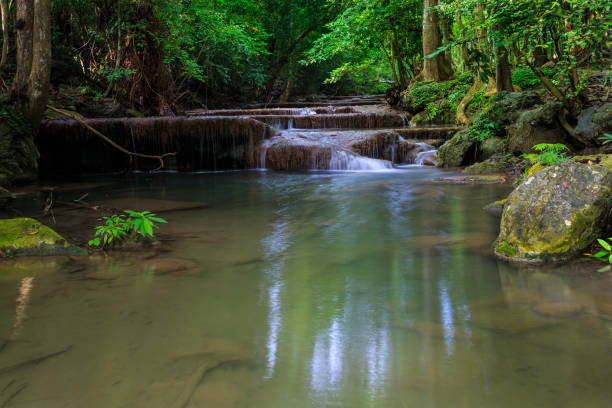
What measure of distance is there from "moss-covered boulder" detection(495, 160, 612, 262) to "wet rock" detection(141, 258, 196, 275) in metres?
2.50

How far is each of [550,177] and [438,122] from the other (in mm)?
11962

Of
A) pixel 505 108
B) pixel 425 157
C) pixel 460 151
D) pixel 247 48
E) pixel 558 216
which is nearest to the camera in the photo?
pixel 558 216

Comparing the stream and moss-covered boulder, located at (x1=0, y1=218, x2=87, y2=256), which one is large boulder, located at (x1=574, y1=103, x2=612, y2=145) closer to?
the stream

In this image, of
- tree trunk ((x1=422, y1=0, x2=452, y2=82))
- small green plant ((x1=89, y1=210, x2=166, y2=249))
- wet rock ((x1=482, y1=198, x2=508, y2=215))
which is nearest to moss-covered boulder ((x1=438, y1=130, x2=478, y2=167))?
wet rock ((x1=482, y1=198, x2=508, y2=215))

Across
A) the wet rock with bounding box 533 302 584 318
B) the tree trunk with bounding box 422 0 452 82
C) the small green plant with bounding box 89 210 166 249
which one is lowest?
the wet rock with bounding box 533 302 584 318

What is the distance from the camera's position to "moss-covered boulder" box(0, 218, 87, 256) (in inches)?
142

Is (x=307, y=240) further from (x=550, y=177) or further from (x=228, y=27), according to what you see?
(x=228, y=27)

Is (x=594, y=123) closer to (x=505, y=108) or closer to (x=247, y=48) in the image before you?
(x=505, y=108)

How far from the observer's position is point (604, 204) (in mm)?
3416

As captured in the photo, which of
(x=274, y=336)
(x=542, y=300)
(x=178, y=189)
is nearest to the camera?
(x=274, y=336)

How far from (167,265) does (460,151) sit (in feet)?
27.1

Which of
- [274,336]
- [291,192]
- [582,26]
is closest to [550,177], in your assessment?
[274,336]

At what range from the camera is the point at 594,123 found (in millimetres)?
7348

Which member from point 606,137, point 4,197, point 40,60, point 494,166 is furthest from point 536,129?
point 4,197
